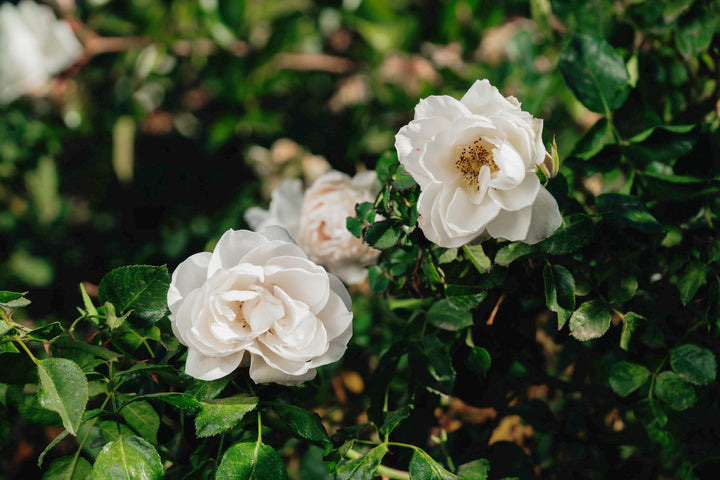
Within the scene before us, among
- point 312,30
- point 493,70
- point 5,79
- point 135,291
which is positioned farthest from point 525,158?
point 5,79

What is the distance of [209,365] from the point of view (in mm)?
471

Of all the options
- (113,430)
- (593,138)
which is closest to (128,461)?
(113,430)

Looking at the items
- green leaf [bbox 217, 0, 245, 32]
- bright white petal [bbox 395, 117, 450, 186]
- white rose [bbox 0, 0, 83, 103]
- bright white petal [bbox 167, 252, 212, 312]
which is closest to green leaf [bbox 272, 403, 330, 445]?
bright white petal [bbox 167, 252, 212, 312]

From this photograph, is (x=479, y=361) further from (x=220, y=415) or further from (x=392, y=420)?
(x=220, y=415)

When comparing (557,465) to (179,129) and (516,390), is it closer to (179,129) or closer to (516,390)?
(516,390)

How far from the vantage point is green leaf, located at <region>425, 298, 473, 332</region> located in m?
0.56

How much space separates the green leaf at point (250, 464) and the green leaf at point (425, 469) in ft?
0.38

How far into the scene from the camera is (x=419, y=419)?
2.01ft

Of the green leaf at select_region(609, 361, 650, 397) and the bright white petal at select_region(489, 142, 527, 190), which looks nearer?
the bright white petal at select_region(489, 142, 527, 190)

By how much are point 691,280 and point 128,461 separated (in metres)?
0.52

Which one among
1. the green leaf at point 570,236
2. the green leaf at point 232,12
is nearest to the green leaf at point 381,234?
the green leaf at point 570,236

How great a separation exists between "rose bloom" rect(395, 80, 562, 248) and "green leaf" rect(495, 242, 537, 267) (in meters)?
0.06

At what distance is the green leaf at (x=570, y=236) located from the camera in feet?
1.64

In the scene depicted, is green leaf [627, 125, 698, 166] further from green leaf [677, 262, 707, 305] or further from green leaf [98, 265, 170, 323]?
green leaf [98, 265, 170, 323]
